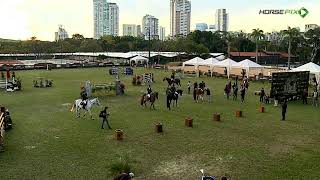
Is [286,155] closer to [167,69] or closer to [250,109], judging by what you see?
[250,109]

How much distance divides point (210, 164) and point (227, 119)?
874cm

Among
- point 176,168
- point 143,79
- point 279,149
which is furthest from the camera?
point 143,79

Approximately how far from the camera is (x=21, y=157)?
50.0 ft

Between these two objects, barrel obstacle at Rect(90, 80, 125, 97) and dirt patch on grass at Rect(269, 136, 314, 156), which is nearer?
dirt patch on grass at Rect(269, 136, 314, 156)

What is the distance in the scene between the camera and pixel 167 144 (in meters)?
17.2

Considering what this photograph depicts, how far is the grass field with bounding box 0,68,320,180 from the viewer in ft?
45.3

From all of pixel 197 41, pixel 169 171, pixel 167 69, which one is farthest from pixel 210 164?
pixel 197 41

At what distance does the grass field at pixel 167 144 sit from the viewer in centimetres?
1380

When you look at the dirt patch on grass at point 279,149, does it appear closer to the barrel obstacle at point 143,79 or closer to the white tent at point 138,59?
the barrel obstacle at point 143,79

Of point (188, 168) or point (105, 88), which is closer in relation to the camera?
point (188, 168)

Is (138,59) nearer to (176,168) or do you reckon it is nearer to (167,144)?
(167,144)

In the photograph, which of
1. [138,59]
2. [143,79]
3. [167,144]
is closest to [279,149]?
[167,144]

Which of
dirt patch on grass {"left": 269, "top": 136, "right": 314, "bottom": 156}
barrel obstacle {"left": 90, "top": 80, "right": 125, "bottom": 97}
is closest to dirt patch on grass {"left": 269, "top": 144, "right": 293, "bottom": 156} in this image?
dirt patch on grass {"left": 269, "top": 136, "right": 314, "bottom": 156}

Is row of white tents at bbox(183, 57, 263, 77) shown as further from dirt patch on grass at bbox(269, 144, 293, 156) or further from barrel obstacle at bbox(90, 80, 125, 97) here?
dirt patch on grass at bbox(269, 144, 293, 156)
